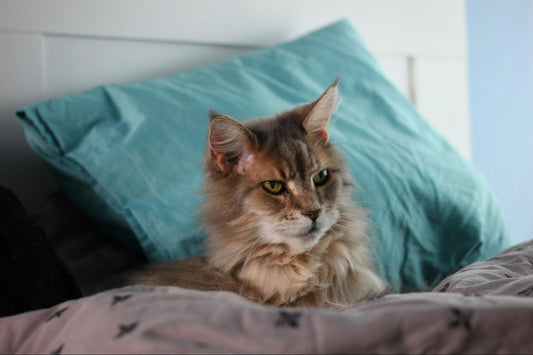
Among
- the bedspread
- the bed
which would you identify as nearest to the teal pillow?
the bed

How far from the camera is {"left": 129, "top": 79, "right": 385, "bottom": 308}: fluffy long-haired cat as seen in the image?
1161mm

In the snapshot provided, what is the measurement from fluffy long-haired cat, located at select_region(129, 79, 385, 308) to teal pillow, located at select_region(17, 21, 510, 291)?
0.54ft

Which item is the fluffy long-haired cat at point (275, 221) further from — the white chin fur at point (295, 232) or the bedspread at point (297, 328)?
the bedspread at point (297, 328)

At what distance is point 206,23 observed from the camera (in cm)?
195

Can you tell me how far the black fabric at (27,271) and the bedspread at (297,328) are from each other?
395 mm

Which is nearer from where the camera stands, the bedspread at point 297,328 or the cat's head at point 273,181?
the bedspread at point 297,328

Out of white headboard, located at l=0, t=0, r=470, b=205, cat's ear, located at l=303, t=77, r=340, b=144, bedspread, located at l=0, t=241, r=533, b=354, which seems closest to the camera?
bedspread, located at l=0, t=241, r=533, b=354

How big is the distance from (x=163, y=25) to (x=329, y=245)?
1055mm

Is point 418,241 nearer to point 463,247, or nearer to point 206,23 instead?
point 463,247

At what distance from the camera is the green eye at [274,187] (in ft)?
3.89

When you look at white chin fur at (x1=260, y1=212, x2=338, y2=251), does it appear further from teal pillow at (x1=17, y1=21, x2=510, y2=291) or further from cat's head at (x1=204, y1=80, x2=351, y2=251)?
teal pillow at (x1=17, y1=21, x2=510, y2=291)

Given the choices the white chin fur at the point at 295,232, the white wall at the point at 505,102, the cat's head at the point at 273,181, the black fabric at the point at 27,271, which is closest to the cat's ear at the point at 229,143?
the cat's head at the point at 273,181

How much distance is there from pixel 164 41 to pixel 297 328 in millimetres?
1432

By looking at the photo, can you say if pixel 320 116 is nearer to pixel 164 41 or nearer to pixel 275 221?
pixel 275 221
